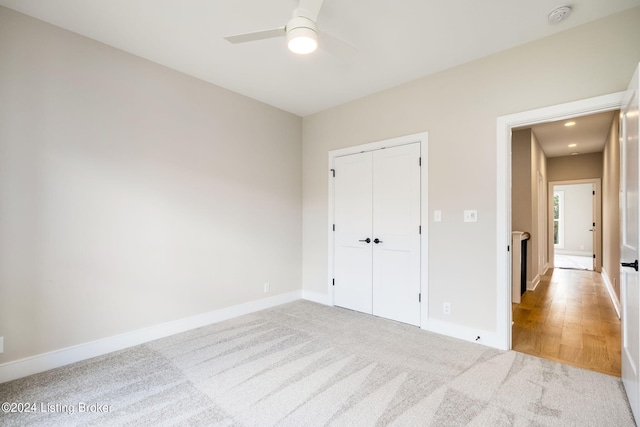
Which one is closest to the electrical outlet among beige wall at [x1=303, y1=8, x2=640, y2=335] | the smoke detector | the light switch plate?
beige wall at [x1=303, y1=8, x2=640, y2=335]

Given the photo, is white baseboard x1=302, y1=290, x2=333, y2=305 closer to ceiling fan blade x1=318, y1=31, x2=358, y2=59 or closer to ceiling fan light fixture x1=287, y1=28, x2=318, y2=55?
ceiling fan blade x1=318, y1=31, x2=358, y2=59

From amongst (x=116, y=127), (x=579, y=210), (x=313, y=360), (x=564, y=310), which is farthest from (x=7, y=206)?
(x=579, y=210)

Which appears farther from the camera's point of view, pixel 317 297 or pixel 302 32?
pixel 317 297

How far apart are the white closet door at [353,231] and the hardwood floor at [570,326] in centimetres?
173

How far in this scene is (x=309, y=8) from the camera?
1834mm

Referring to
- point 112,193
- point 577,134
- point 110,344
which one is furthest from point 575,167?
point 110,344

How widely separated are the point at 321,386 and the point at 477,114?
283cm

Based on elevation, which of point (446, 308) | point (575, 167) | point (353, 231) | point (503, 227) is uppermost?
point (575, 167)

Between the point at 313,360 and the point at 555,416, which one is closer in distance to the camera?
the point at 555,416

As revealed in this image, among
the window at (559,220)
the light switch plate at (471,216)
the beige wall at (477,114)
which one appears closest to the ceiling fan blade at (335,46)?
the beige wall at (477,114)

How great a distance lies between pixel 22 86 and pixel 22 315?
1.77 metres

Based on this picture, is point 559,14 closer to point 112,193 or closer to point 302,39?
point 302,39

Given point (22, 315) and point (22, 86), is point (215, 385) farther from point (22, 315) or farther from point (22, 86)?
point (22, 86)

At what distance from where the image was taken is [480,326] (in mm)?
2879
